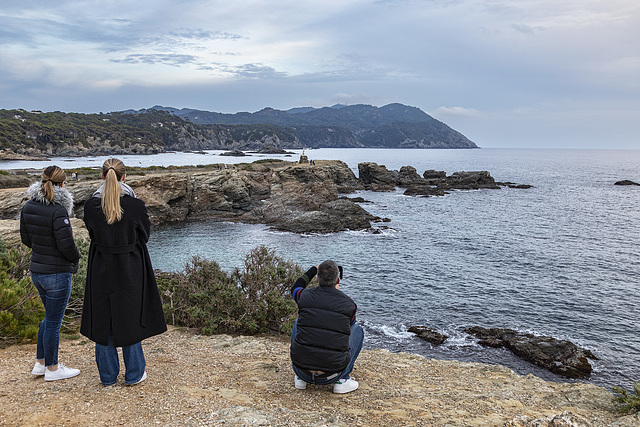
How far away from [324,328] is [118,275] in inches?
97.0

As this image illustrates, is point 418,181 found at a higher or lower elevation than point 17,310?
higher

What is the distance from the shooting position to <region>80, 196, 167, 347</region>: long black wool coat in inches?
183

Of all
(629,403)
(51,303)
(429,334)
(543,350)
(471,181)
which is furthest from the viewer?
(471,181)

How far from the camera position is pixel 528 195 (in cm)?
6138

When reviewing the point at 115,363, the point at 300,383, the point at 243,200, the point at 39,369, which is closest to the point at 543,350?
the point at 300,383

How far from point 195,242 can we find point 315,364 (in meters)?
25.8

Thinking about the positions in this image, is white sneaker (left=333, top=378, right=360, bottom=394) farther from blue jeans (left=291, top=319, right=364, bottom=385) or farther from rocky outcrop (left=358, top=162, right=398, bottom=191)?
rocky outcrop (left=358, top=162, right=398, bottom=191)

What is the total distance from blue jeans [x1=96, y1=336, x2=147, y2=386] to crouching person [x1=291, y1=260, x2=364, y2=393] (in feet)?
6.42

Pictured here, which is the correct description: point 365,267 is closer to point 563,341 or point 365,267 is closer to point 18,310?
point 563,341

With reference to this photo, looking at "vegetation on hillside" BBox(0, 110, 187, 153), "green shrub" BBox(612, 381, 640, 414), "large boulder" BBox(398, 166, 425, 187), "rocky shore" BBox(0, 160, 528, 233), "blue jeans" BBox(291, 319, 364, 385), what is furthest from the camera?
"vegetation on hillside" BBox(0, 110, 187, 153)

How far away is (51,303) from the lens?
16.7 ft

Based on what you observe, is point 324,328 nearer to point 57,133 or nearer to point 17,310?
point 17,310

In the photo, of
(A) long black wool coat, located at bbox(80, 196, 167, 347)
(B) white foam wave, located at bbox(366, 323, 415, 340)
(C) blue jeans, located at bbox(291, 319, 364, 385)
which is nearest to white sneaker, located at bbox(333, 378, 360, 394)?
(C) blue jeans, located at bbox(291, 319, 364, 385)

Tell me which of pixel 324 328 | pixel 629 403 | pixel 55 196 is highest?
pixel 55 196
